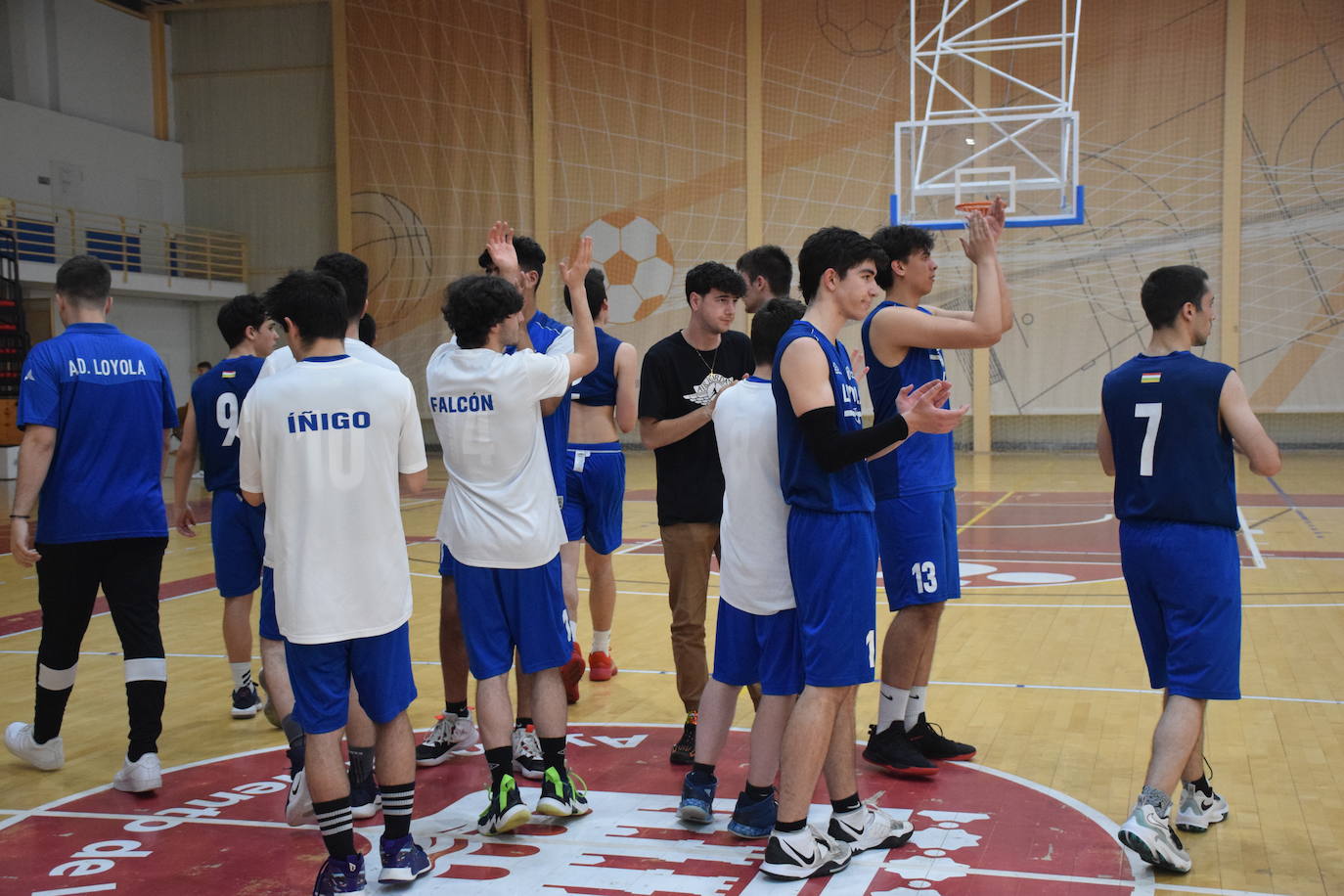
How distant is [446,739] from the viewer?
16.4 feet

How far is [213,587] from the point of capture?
9180 millimetres

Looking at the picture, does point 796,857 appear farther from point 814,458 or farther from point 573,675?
point 573,675

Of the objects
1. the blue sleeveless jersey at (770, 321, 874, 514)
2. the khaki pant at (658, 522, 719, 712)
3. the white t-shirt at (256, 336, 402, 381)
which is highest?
the white t-shirt at (256, 336, 402, 381)

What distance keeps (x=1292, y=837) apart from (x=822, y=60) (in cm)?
1938

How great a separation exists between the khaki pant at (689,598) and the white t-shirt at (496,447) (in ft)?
3.15

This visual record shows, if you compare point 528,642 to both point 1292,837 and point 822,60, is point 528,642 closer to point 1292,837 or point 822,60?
point 1292,837

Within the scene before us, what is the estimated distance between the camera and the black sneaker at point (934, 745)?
15.7ft

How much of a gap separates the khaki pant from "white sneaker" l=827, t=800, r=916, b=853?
119 cm

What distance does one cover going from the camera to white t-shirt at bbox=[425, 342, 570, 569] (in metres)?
3.96

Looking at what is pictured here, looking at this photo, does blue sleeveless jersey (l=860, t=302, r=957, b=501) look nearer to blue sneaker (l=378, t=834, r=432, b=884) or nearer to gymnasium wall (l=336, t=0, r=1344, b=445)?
blue sneaker (l=378, t=834, r=432, b=884)

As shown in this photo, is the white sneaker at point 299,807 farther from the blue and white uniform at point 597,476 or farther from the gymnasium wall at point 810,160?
the gymnasium wall at point 810,160

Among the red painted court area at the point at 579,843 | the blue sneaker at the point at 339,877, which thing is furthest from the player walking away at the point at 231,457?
the blue sneaker at the point at 339,877

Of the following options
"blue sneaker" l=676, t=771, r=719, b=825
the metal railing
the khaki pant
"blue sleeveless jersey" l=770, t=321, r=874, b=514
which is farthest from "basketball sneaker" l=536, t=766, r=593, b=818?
the metal railing

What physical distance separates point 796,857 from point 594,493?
243 cm
